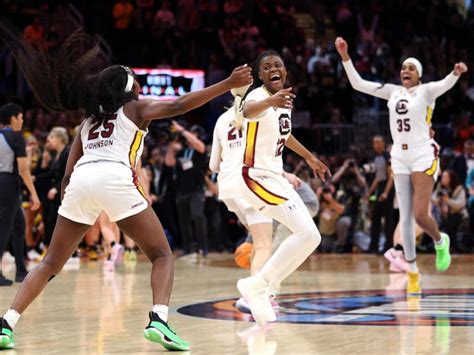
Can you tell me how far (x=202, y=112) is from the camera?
21875mm

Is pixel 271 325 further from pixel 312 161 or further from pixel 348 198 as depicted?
pixel 348 198

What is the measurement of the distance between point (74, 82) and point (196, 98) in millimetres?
899

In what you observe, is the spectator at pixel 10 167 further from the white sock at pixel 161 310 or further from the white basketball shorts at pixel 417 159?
the white sock at pixel 161 310

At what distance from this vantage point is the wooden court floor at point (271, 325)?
20.2ft

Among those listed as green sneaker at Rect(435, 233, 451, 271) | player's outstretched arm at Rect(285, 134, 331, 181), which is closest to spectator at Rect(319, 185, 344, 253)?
green sneaker at Rect(435, 233, 451, 271)

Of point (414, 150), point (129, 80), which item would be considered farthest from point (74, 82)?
point (414, 150)

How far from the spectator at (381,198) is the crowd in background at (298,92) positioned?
0.07ft

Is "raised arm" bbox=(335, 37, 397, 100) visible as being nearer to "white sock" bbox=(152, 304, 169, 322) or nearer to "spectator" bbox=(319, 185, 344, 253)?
"white sock" bbox=(152, 304, 169, 322)

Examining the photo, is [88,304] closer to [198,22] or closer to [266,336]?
[266,336]

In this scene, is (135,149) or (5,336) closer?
(5,336)

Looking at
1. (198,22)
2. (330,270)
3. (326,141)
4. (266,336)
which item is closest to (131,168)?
(266,336)

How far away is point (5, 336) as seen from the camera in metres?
6.05

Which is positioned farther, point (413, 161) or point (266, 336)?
point (413, 161)

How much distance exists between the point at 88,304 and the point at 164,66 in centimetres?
1295
